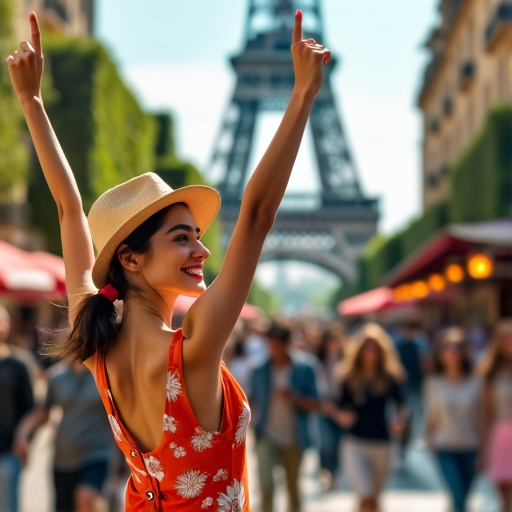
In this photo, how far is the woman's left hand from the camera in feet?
6.59

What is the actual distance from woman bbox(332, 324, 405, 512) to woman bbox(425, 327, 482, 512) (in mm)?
250

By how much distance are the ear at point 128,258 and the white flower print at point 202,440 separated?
0.38 metres

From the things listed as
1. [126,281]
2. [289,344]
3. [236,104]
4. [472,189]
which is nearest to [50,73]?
[472,189]

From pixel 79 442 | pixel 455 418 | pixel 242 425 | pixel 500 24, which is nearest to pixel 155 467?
pixel 242 425

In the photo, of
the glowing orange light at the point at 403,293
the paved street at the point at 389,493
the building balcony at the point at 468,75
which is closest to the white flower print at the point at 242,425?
the paved street at the point at 389,493

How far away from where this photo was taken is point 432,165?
52.7 m

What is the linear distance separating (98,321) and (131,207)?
24cm

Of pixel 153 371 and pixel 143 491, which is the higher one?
pixel 153 371

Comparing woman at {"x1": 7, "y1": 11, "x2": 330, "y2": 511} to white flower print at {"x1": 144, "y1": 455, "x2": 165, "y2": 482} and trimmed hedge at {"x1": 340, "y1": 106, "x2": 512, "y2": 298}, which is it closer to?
white flower print at {"x1": 144, "y1": 455, "x2": 165, "y2": 482}

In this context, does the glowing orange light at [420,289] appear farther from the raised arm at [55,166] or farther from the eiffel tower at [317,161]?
the eiffel tower at [317,161]

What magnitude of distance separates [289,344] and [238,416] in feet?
19.5

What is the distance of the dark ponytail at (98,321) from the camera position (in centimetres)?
221

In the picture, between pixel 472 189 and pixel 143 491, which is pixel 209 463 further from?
pixel 472 189

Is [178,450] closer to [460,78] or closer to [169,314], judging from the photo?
[169,314]
